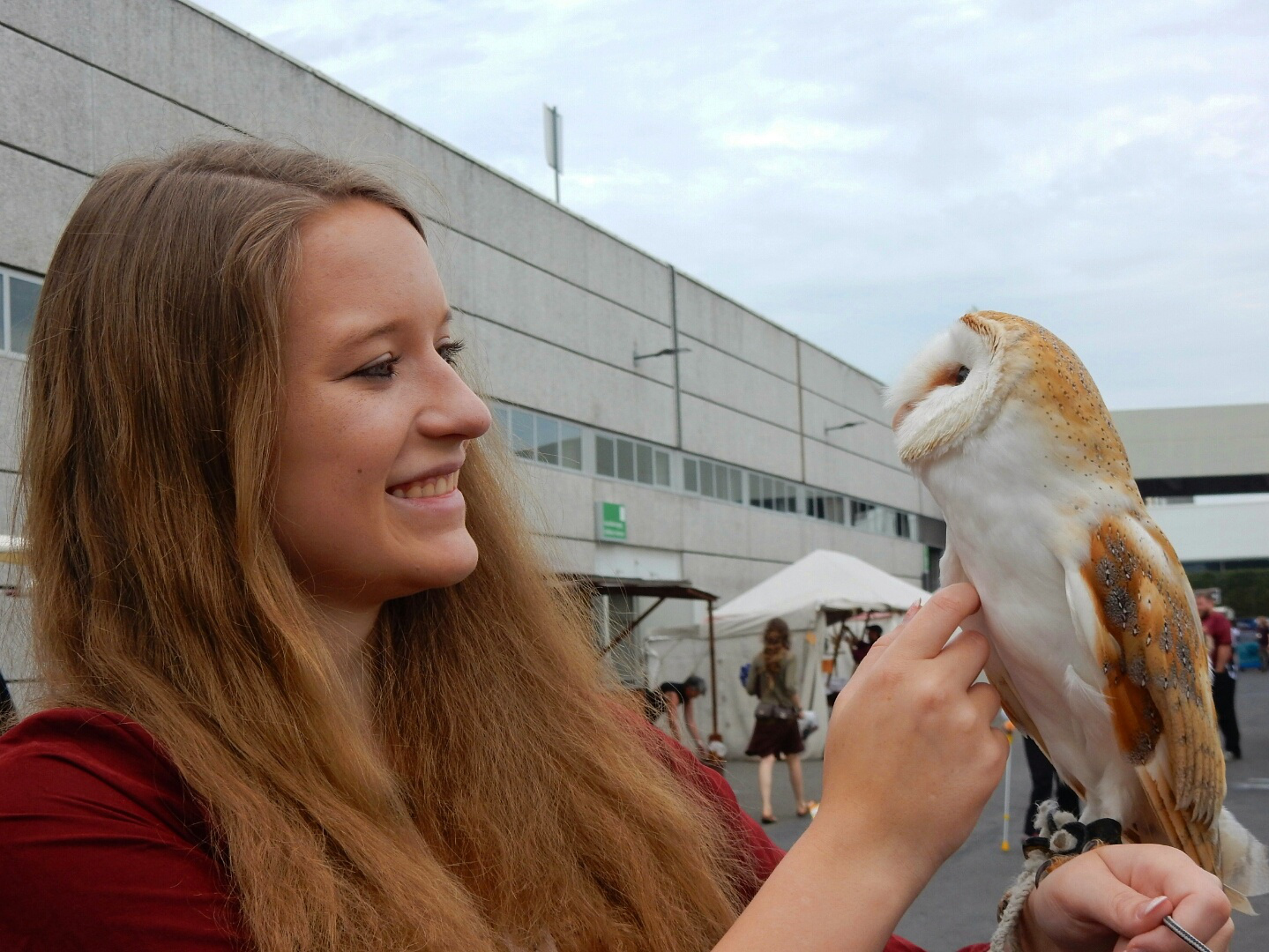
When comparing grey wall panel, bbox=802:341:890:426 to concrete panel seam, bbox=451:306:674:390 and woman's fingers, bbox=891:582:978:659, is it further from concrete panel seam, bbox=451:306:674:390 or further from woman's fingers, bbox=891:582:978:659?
woman's fingers, bbox=891:582:978:659

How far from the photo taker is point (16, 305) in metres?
9.27

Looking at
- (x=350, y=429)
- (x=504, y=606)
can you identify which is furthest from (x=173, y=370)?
(x=504, y=606)

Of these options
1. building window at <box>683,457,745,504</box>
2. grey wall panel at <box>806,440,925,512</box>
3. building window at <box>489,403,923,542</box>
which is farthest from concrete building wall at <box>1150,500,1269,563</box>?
building window at <box>683,457,745,504</box>

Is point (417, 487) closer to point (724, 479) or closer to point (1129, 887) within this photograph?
point (1129, 887)

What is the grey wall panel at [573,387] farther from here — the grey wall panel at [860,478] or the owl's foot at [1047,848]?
the owl's foot at [1047,848]

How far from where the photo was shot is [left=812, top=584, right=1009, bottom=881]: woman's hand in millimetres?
981

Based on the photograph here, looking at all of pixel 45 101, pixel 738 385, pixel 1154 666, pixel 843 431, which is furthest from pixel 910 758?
pixel 843 431

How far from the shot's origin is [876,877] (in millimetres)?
960

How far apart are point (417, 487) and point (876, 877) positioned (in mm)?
628

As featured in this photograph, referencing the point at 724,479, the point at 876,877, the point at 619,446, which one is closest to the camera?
the point at 876,877

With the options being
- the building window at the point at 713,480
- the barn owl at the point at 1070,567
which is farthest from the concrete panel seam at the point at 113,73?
the building window at the point at 713,480

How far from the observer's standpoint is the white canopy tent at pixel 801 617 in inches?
501

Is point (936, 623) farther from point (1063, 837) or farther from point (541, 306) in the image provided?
point (541, 306)

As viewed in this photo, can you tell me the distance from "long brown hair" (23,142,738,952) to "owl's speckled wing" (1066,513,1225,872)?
1.72 feet
